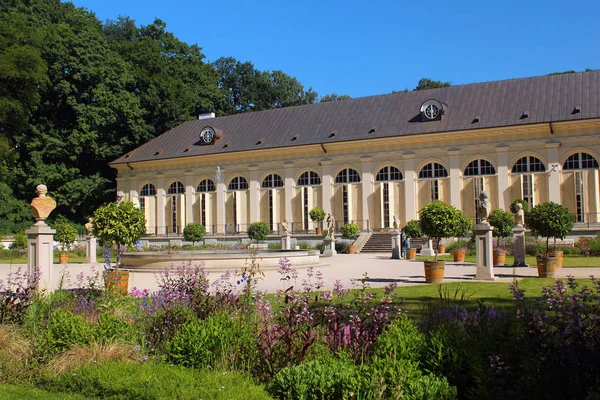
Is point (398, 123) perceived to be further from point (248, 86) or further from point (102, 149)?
point (248, 86)

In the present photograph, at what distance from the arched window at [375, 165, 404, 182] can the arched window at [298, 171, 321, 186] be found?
438cm

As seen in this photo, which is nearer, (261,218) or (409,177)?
(409,177)

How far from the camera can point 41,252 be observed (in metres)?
11.3

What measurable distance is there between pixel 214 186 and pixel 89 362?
40021 mm

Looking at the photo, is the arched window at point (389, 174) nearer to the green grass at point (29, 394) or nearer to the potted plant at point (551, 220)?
the potted plant at point (551, 220)

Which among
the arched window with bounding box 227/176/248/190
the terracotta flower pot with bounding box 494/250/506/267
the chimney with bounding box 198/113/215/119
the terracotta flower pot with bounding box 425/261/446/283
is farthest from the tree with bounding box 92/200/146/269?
the chimney with bounding box 198/113/215/119

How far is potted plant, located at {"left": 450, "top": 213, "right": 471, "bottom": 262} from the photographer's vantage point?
16234 mm

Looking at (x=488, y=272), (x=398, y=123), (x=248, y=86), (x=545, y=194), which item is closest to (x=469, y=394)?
(x=488, y=272)

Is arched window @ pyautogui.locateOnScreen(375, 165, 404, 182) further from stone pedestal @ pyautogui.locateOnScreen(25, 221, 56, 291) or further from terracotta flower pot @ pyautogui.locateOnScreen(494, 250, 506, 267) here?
stone pedestal @ pyautogui.locateOnScreen(25, 221, 56, 291)

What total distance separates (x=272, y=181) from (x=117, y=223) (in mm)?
30565

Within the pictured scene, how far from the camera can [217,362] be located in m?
6.41

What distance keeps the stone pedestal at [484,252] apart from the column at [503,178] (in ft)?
72.0

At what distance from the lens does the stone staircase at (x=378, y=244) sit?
1401 inches

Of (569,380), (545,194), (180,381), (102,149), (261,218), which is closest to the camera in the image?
(569,380)
